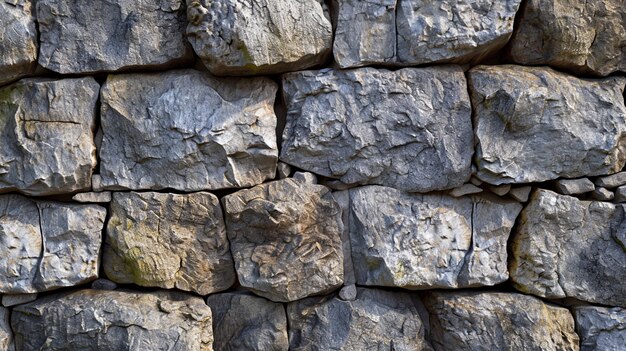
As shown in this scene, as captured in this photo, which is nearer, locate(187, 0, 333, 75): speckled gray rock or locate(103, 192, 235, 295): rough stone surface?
locate(187, 0, 333, 75): speckled gray rock

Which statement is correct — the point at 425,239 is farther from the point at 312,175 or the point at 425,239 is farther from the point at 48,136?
the point at 48,136

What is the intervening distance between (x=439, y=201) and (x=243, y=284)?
0.91m

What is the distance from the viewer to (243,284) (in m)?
2.75

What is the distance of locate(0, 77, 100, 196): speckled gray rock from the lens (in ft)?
8.73

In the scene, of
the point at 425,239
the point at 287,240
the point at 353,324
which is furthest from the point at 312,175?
the point at 353,324

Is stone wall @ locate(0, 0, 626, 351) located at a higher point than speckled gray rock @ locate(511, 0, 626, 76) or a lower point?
lower

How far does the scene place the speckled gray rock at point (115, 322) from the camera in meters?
2.67

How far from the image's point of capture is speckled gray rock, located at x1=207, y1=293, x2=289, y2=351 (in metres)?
2.79

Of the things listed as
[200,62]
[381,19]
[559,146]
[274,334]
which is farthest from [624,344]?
[200,62]

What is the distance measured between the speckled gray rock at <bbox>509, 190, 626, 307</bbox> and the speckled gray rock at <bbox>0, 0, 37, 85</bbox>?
219 centimetres

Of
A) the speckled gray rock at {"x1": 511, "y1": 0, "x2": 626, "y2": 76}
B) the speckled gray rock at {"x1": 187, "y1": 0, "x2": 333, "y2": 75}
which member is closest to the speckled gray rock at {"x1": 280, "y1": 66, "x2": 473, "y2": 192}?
the speckled gray rock at {"x1": 187, "y1": 0, "x2": 333, "y2": 75}

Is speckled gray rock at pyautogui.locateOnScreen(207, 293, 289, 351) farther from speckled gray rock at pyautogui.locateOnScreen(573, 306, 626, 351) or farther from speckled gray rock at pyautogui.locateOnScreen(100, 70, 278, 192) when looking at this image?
speckled gray rock at pyautogui.locateOnScreen(573, 306, 626, 351)

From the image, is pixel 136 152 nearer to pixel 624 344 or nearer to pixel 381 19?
pixel 381 19

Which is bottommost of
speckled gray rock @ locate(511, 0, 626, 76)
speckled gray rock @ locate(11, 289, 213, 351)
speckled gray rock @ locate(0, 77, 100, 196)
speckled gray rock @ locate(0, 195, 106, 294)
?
speckled gray rock @ locate(11, 289, 213, 351)
